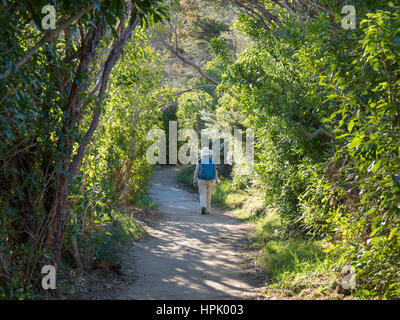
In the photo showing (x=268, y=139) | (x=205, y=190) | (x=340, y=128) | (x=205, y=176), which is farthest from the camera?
(x=205, y=190)

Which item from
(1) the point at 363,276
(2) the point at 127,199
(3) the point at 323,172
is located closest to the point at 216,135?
(2) the point at 127,199

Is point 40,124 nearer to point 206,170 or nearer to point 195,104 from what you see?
point 206,170

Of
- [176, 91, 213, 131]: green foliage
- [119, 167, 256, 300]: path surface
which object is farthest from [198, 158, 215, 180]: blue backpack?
[176, 91, 213, 131]: green foliage

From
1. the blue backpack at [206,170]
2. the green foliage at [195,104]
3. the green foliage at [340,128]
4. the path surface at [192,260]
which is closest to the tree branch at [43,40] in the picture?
the green foliage at [340,128]

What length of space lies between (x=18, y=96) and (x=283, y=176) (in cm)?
518

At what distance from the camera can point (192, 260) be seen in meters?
6.96

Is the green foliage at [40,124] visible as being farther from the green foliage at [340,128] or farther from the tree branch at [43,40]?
the green foliage at [340,128]

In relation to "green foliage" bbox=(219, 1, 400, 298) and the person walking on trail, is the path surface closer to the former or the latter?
the person walking on trail

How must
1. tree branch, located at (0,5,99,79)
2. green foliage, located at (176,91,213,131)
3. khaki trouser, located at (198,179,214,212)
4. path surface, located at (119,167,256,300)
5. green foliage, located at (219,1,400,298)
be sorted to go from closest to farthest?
tree branch, located at (0,5,99,79) → green foliage, located at (219,1,400,298) → path surface, located at (119,167,256,300) → khaki trouser, located at (198,179,214,212) → green foliage, located at (176,91,213,131)

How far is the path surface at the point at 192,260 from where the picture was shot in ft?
17.6

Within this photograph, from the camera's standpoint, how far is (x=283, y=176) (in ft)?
24.6

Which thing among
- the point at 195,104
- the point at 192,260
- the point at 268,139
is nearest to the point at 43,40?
the point at 192,260

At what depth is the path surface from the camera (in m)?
5.36

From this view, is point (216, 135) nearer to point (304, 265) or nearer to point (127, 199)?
point (127, 199)
